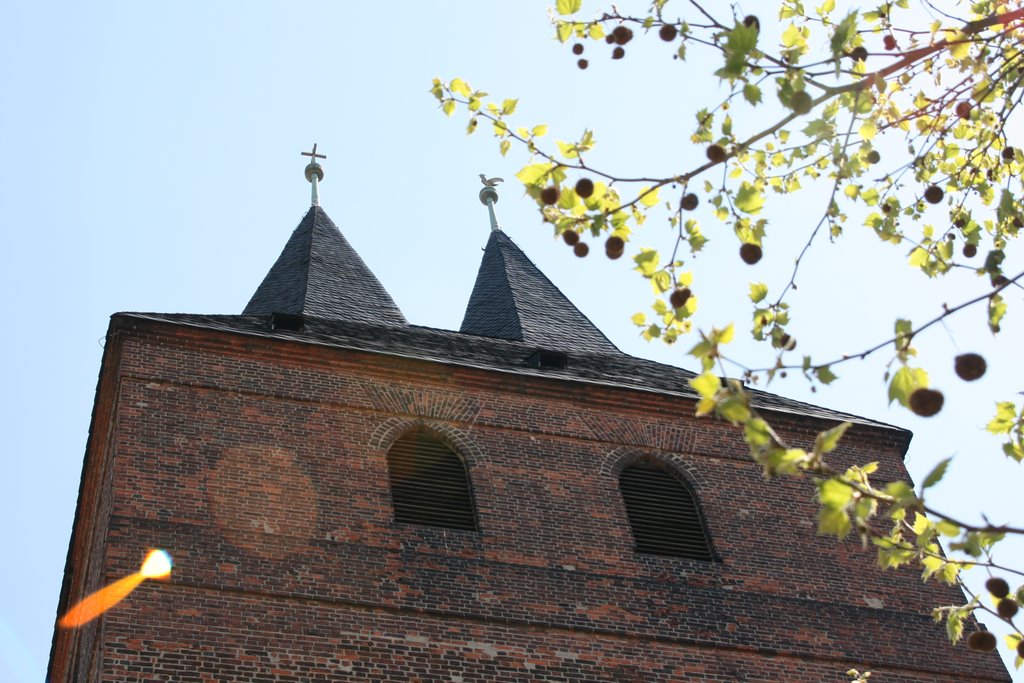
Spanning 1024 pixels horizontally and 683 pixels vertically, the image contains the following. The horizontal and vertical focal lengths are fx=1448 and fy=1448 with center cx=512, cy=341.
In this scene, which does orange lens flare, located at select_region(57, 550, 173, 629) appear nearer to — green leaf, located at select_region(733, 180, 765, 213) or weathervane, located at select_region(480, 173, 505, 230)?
green leaf, located at select_region(733, 180, 765, 213)

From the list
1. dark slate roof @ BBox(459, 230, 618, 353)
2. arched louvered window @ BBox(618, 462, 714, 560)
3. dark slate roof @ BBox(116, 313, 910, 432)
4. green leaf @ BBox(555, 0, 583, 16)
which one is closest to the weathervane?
dark slate roof @ BBox(459, 230, 618, 353)

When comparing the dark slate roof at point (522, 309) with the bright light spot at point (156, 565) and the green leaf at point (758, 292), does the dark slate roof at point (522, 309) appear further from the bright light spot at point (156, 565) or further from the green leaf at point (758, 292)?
the green leaf at point (758, 292)

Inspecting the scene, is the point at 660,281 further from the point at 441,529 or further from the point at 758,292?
the point at 441,529

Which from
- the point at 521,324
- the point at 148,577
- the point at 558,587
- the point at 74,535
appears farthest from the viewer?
the point at 521,324

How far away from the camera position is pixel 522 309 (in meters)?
20.1

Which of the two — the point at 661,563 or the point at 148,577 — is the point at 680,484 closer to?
the point at 661,563

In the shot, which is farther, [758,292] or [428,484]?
[428,484]

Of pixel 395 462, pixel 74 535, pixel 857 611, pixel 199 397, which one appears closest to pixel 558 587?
pixel 395 462

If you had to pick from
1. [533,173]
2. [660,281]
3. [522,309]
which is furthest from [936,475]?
[522,309]

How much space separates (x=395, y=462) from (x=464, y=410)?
117 centimetres

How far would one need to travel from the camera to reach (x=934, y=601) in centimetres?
1446

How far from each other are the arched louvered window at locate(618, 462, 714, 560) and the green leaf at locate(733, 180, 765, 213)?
25.3 ft

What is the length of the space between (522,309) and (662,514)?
6.09 meters

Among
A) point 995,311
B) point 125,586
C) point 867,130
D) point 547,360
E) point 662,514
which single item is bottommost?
point 995,311
